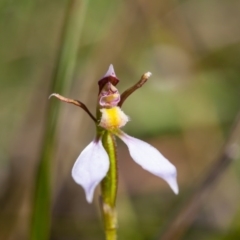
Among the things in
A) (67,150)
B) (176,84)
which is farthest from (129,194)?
(176,84)

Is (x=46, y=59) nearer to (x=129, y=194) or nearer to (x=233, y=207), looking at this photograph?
(x=129, y=194)

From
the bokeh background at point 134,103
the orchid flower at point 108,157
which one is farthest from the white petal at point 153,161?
the bokeh background at point 134,103

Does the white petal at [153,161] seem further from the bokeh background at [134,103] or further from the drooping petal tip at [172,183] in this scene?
the bokeh background at [134,103]

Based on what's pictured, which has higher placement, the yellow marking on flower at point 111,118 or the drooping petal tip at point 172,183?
the yellow marking on flower at point 111,118

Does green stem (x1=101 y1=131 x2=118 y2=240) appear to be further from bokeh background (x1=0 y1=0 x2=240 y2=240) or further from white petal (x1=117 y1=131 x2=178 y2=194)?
bokeh background (x1=0 y1=0 x2=240 y2=240)

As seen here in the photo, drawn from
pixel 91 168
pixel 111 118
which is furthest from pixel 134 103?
pixel 91 168

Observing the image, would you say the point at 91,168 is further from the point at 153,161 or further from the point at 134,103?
the point at 134,103
